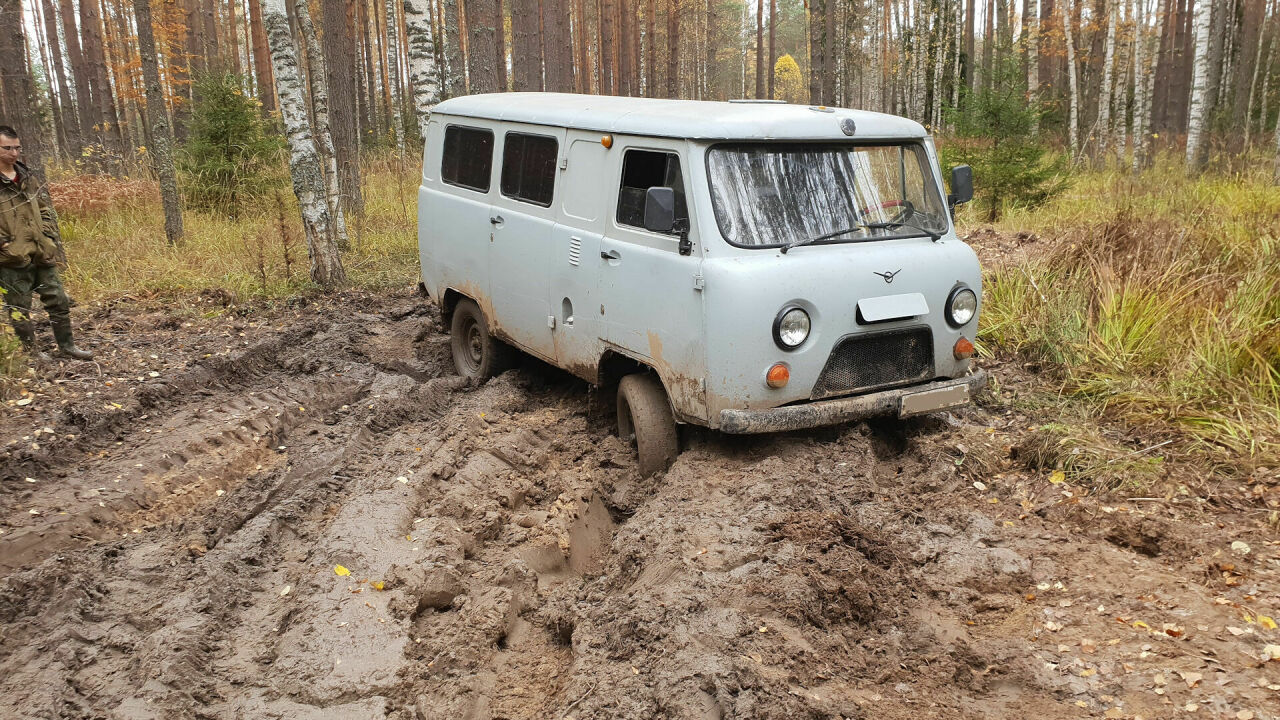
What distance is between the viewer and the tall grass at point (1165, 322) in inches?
236

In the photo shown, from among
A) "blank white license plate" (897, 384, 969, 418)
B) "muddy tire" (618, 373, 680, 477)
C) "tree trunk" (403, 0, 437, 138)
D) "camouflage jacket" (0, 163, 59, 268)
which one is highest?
"tree trunk" (403, 0, 437, 138)

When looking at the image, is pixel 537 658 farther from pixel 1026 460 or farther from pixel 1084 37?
pixel 1084 37

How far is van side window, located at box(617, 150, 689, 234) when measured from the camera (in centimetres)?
557

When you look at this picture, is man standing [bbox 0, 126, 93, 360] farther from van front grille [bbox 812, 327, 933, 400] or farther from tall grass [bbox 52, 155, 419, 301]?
van front grille [bbox 812, 327, 933, 400]

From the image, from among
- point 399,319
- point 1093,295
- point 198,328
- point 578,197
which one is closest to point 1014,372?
point 1093,295

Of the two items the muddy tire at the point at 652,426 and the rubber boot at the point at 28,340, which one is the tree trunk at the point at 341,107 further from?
the muddy tire at the point at 652,426

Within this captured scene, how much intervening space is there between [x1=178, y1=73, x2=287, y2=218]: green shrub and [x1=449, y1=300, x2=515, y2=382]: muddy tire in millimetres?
8318

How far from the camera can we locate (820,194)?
225 inches

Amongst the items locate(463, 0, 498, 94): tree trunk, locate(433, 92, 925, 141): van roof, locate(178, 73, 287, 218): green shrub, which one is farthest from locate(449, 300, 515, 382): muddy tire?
locate(178, 73, 287, 218): green shrub

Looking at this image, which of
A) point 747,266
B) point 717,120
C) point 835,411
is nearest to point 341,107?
point 717,120

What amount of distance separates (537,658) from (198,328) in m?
6.76

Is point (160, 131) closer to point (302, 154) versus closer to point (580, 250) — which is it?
point (302, 154)

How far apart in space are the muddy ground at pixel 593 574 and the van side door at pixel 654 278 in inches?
25.3

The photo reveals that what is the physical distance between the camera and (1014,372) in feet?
23.9
